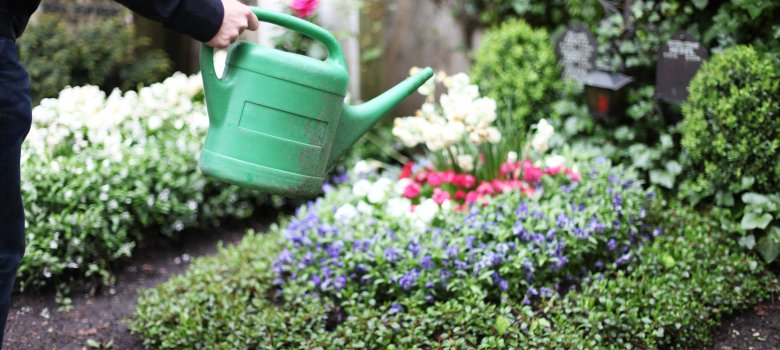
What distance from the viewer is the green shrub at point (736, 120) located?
2855 millimetres

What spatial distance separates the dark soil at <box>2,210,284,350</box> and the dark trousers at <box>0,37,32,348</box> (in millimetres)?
1088

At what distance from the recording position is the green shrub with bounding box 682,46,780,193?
9.37 feet

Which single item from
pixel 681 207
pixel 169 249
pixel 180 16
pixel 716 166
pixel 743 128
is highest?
pixel 180 16

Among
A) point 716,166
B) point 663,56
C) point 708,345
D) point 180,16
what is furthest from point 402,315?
Answer: point 663,56

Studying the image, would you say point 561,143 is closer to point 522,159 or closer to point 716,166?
point 522,159

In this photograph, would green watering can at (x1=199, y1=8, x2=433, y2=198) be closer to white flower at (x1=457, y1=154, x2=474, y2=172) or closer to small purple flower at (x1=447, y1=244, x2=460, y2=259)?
small purple flower at (x1=447, y1=244, x2=460, y2=259)

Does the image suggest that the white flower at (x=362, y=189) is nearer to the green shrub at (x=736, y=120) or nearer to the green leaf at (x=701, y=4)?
the green shrub at (x=736, y=120)

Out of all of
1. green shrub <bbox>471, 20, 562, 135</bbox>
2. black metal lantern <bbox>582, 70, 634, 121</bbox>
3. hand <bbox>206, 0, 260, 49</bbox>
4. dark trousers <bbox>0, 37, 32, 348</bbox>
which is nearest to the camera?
dark trousers <bbox>0, 37, 32, 348</bbox>

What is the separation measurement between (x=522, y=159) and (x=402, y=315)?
3.90ft

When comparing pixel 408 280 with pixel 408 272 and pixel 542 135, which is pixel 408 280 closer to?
pixel 408 272

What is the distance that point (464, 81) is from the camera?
10.5 ft

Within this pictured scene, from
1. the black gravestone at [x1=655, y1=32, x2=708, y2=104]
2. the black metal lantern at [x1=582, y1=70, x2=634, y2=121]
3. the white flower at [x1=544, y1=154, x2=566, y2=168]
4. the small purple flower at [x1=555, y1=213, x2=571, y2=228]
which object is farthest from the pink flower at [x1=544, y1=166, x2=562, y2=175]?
the black gravestone at [x1=655, y1=32, x2=708, y2=104]

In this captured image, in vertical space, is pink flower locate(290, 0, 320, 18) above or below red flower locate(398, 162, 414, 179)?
above

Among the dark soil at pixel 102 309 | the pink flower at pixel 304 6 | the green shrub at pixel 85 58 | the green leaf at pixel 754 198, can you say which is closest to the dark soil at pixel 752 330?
the green leaf at pixel 754 198
